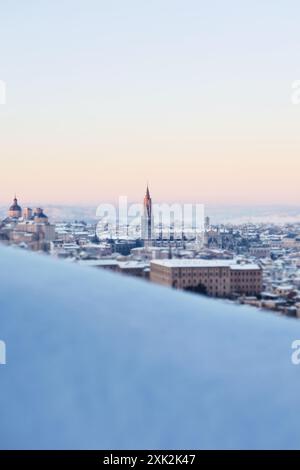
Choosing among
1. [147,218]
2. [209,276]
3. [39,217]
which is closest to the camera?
[209,276]

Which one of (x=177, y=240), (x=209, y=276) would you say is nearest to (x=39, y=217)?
(x=177, y=240)

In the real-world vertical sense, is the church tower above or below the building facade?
above

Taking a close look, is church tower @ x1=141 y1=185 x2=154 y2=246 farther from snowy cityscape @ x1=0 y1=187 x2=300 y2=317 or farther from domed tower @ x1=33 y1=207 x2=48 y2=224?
domed tower @ x1=33 y1=207 x2=48 y2=224

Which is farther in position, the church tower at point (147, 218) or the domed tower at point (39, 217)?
the church tower at point (147, 218)

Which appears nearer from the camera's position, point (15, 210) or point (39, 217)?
point (39, 217)

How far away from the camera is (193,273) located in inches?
356

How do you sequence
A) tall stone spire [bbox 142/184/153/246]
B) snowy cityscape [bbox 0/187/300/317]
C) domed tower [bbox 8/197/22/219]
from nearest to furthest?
snowy cityscape [bbox 0/187/300/317]
domed tower [bbox 8/197/22/219]
tall stone spire [bbox 142/184/153/246]

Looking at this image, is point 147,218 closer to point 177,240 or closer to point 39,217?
point 177,240

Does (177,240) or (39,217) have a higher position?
(39,217)

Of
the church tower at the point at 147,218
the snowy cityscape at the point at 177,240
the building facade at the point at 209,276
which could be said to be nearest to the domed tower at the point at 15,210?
the snowy cityscape at the point at 177,240

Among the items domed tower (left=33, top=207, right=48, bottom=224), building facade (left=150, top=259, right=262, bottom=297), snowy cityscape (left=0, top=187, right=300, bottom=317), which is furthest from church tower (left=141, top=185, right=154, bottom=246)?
building facade (left=150, top=259, right=262, bottom=297)

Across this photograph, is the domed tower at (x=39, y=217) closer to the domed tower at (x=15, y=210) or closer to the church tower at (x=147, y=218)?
the domed tower at (x=15, y=210)
